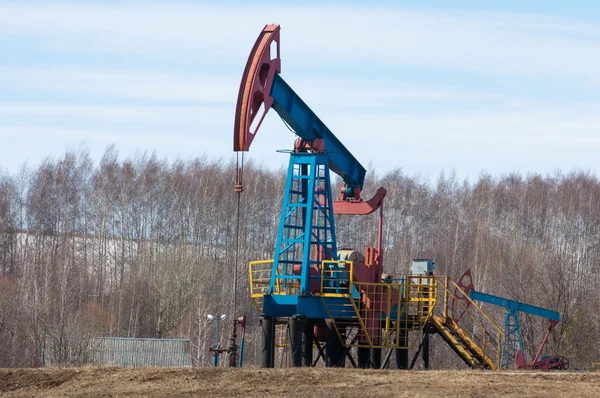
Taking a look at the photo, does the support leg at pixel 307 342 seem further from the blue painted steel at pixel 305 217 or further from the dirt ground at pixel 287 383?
the dirt ground at pixel 287 383

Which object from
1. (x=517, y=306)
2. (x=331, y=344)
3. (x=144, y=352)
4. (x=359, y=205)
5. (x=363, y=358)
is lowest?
(x=144, y=352)

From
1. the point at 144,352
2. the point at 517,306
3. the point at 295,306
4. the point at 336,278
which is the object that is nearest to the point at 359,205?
the point at 336,278

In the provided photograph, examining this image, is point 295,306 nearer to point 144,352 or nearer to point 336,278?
point 336,278

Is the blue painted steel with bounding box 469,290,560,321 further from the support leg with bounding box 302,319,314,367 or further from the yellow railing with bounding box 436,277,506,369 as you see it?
the support leg with bounding box 302,319,314,367

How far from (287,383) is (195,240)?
1770 inches

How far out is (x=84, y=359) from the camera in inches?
1641

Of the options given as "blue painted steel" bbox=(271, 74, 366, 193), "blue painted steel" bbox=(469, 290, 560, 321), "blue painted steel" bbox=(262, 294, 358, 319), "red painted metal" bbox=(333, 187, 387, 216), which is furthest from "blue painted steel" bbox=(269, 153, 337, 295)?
"blue painted steel" bbox=(469, 290, 560, 321)

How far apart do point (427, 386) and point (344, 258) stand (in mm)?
8478

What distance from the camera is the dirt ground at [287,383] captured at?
16922 millimetres

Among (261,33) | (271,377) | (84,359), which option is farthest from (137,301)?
(271,377)

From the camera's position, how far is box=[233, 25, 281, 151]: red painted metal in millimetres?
22766

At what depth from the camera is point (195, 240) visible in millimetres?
62406

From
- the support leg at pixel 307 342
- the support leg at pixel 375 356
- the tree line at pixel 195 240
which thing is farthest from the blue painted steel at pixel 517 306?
the tree line at pixel 195 240

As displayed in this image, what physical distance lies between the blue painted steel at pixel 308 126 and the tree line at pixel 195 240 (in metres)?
19.7
